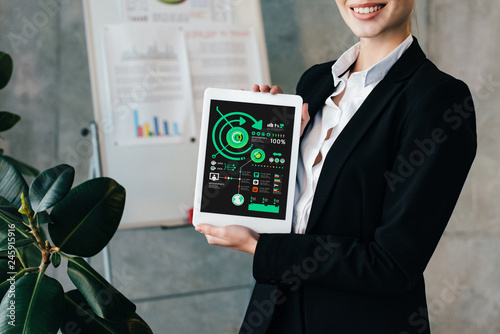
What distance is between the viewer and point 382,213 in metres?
0.96

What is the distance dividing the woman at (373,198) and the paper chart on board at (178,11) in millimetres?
1282

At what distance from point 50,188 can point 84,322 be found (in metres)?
0.32

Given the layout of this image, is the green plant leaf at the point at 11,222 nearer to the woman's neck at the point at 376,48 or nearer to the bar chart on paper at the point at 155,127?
the woman's neck at the point at 376,48

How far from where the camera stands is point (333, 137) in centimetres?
105

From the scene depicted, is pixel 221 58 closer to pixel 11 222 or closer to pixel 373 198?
pixel 11 222

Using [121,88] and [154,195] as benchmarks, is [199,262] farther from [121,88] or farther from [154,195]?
[121,88]

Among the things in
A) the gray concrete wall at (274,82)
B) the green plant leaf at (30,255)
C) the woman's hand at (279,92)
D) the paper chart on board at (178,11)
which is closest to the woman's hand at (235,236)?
the woman's hand at (279,92)

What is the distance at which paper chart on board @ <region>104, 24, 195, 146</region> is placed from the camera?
6.97ft

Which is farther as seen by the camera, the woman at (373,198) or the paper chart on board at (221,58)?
the paper chart on board at (221,58)

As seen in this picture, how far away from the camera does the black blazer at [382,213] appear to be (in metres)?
0.90

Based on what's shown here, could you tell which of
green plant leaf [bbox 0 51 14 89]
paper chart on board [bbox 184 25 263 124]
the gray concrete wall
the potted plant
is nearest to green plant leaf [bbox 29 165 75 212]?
the potted plant

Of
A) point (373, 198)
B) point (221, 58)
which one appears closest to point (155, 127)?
point (221, 58)

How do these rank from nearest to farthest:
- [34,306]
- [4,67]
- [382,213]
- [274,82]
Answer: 1. [382,213]
2. [34,306]
3. [4,67]
4. [274,82]

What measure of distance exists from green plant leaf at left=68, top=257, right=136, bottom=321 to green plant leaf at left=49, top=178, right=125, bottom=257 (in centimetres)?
4
